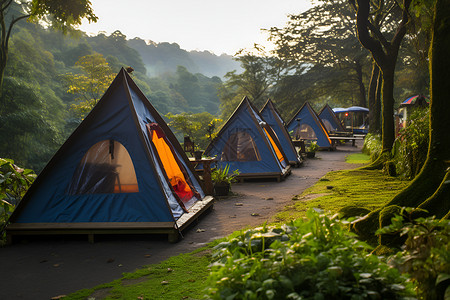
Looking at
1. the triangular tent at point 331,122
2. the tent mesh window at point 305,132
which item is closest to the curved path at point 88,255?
the tent mesh window at point 305,132

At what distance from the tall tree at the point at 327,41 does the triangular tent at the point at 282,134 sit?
2018 centimetres

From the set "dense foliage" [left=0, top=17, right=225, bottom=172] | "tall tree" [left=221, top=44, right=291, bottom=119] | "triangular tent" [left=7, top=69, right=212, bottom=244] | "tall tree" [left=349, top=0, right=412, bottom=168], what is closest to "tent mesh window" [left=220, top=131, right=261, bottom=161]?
"tall tree" [left=349, top=0, right=412, bottom=168]

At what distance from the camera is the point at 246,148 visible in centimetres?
1445

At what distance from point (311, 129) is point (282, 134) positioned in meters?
9.56

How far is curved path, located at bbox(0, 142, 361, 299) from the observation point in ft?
17.0

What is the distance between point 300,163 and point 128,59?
69659 mm

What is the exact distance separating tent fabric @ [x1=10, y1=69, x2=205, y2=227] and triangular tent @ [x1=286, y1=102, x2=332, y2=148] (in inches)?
812

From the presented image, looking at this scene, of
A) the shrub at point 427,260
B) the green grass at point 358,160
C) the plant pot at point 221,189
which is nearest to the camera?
the shrub at point 427,260

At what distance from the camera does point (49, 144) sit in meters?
32.7

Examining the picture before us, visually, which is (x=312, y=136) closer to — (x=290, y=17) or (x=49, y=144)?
(x=290, y=17)

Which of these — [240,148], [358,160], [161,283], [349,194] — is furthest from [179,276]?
[358,160]

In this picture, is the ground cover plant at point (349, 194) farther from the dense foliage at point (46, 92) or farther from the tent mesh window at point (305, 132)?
the dense foliage at point (46, 92)

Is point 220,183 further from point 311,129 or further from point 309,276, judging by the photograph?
point 311,129

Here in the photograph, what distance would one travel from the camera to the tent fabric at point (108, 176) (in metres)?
7.17
